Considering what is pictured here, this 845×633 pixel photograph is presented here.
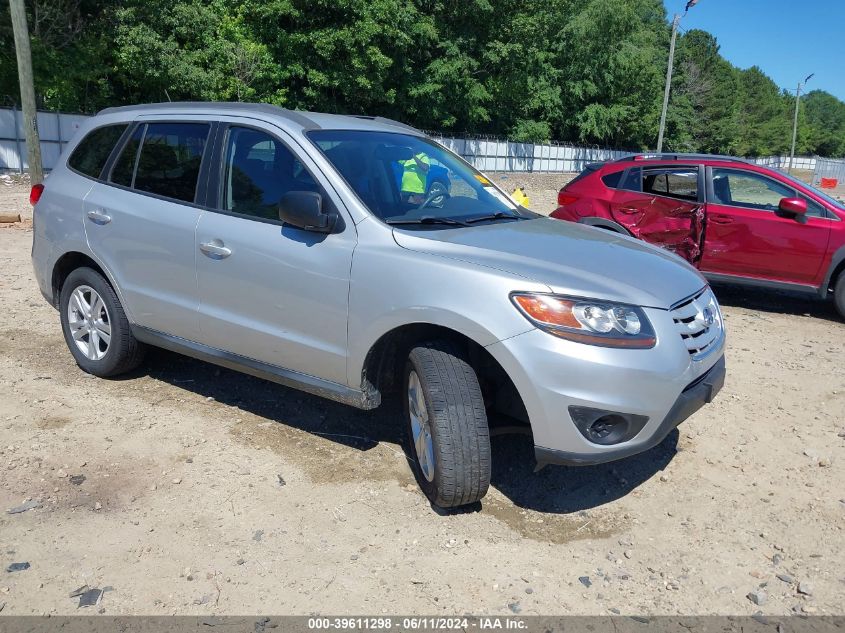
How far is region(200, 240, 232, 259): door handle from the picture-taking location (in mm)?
4129

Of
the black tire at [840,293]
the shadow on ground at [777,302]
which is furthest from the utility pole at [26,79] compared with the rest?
the black tire at [840,293]

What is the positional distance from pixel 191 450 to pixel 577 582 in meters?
2.29

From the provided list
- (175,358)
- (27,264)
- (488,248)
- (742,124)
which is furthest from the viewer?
(742,124)

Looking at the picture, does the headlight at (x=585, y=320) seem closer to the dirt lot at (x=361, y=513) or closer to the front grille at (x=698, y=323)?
the front grille at (x=698, y=323)

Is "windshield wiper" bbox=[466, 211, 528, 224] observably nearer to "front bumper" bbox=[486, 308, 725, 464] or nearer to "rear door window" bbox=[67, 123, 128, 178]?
"front bumper" bbox=[486, 308, 725, 464]

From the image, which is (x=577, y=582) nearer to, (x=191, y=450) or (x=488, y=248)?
(x=488, y=248)

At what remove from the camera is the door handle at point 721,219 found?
8.00 m

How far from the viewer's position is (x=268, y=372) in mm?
4133

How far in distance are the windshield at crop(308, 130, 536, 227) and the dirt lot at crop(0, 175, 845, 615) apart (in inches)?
54.7

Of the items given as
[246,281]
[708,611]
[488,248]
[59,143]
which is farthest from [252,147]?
[59,143]

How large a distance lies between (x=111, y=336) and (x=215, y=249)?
133cm

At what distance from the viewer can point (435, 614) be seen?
9.43ft

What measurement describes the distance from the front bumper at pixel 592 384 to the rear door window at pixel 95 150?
3.24m

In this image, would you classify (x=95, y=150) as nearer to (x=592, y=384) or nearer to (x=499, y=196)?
(x=499, y=196)
